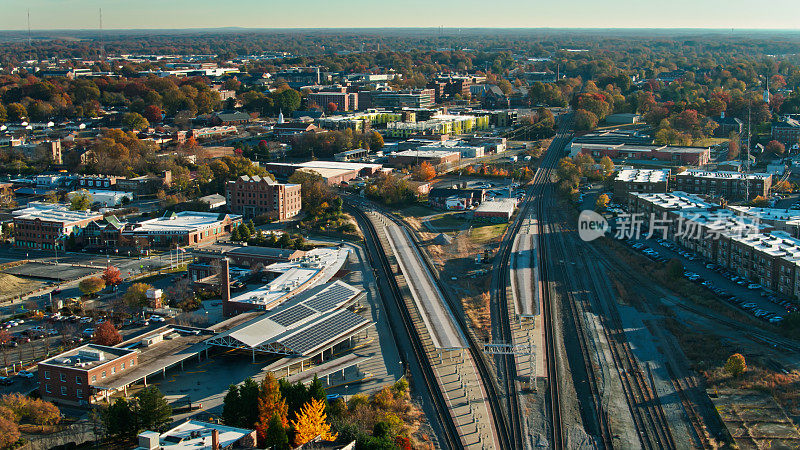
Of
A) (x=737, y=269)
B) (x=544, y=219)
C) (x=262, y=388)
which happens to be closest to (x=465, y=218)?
(x=544, y=219)

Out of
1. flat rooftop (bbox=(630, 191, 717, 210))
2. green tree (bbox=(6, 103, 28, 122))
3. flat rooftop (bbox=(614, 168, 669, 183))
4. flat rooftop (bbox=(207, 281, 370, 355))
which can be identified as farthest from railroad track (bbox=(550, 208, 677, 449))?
green tree (bbox=(6, 103, 28, 122))

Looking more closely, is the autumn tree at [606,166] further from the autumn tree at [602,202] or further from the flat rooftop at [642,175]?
the autumn tree at [602,202]

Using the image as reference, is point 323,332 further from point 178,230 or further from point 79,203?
point 79,203

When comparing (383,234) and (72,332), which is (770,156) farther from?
(72,332)

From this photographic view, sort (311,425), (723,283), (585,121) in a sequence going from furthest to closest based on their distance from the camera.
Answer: (585,121) < (723,283) < (311,425)

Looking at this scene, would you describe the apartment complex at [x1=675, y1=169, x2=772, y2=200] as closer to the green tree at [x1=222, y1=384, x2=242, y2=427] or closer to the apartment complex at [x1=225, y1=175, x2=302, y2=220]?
the apartment complex at [x1=225, y1=175, x2=302, y2=220]

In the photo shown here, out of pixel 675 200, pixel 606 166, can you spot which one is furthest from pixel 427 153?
pixel 675 200
